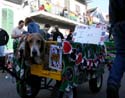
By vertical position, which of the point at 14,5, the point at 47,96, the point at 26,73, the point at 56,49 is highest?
the point at 14,5

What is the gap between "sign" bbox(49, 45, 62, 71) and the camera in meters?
6.18

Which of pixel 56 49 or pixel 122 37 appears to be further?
pixel 56 49

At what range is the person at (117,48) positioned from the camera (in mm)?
3975

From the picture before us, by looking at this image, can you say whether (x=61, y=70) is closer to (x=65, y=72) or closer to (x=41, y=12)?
(x=65, y=72)

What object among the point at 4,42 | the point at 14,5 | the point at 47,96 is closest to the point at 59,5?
the point at 14,5

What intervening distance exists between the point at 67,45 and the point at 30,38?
0.61 meters

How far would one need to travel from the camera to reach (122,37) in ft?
13.3

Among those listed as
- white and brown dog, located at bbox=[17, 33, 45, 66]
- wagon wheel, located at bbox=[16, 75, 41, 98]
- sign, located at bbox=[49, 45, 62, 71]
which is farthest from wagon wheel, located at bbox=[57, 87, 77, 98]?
wagon wheel, located at bbox=[16, 75, 41, 98]

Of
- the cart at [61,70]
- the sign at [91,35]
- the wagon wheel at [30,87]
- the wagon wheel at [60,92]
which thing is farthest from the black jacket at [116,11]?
the sign at [91,35]

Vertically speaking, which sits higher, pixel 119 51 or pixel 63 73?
pixel 119 51

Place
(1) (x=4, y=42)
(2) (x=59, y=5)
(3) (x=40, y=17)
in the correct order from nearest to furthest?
(1) (x=4, y=42) < (3) (x=40, y=17) < (2) (x=59, y=5)

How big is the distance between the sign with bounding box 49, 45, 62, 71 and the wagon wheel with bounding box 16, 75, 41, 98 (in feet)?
2.17

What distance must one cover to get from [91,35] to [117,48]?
13.6 ft

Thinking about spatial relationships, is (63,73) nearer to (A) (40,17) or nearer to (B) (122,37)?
(B) (122,37)
